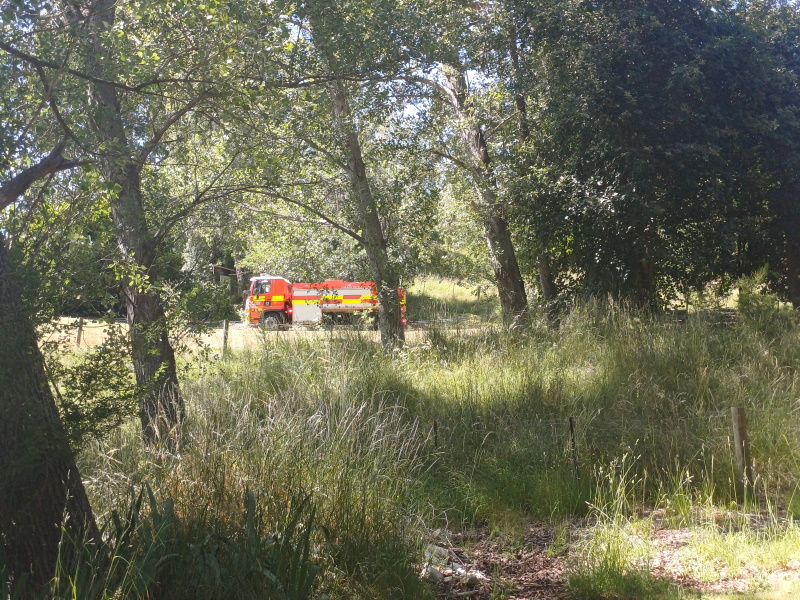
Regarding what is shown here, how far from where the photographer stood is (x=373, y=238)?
12438 mm

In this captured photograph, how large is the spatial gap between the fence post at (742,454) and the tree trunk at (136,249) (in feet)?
14.0

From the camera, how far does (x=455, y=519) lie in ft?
21.4

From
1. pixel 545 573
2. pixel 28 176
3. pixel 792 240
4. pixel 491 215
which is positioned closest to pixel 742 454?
pixel 545 573

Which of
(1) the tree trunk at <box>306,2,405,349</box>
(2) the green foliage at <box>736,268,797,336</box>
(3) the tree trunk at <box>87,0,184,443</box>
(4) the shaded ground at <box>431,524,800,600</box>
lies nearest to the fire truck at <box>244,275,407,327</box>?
(1) the tree trunk at <box>306,2,405,349</box>

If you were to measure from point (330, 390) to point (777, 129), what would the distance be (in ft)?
29.3

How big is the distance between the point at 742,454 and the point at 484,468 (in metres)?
2.16

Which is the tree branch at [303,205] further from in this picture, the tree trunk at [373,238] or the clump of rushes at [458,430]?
the clump of rushes at [458,430]

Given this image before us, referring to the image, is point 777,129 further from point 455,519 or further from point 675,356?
point 455,519

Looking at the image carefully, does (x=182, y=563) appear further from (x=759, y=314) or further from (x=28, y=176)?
(x=759, y=314)

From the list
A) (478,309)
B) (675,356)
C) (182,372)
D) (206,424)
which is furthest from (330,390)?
(478,309)

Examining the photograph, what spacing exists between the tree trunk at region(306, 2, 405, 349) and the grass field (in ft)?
4.07

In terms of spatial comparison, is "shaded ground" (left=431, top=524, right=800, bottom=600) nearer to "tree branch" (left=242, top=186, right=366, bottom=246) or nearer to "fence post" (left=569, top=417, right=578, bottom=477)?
"fence post" (left=569, top=417, right=578, bottom=477)

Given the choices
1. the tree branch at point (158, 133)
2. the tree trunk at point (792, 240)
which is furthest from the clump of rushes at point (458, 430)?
the tree trunk at point (792, 240)

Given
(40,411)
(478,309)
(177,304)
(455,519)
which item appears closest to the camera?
(40,411)
